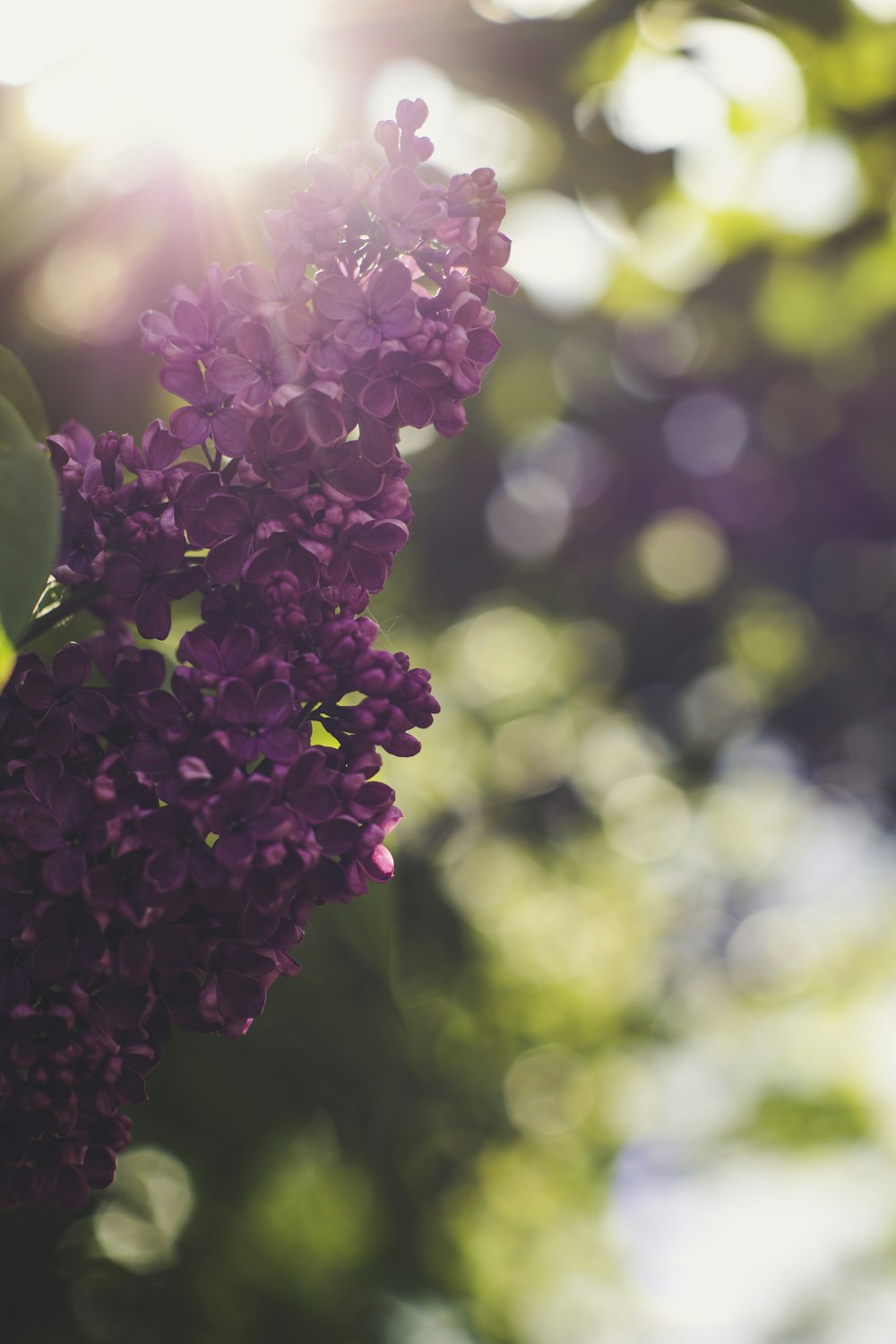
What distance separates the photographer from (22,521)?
101 centimetres

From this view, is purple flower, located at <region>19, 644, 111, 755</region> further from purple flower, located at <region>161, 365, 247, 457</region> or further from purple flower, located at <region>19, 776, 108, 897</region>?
purple flower, located at <region>161, 365, 247, 457</region>

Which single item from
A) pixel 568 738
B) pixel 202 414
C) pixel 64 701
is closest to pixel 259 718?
pixel 64 701

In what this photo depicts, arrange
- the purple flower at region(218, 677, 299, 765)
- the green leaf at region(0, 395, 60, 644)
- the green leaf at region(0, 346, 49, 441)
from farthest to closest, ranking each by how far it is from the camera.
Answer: the green leaf at region(0, 346, 49, 441), the purple flower at region(218, 677, 299, 765), the green leaf at region(0, 395, 60, 644)

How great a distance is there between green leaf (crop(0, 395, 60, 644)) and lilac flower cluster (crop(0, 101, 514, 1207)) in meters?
0.17

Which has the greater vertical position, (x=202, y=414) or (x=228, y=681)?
(x=202, y=414)

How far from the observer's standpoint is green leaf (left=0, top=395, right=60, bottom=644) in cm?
99

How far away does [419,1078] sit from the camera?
3.55 m

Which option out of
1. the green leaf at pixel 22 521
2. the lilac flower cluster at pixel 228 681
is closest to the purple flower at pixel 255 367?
the lilac flower cluster at pixel 228 681

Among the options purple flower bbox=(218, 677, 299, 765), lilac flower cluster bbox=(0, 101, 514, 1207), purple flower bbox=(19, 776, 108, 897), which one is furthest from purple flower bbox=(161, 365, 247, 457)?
purple flower bbox=(19, 776, 108, 897)

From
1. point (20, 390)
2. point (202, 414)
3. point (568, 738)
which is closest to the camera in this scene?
point (202, 414)

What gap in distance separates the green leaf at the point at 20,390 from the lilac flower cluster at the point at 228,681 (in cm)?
19

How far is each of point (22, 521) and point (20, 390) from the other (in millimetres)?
488

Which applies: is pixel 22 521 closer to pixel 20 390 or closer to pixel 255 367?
pixel 255 367

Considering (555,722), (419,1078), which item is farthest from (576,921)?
(419,1078)
